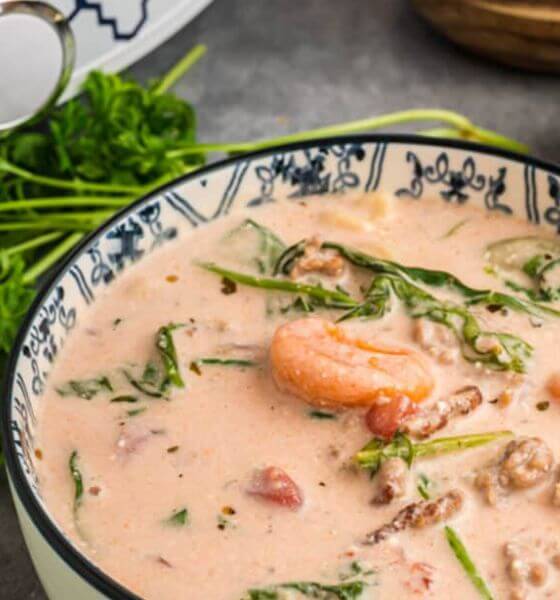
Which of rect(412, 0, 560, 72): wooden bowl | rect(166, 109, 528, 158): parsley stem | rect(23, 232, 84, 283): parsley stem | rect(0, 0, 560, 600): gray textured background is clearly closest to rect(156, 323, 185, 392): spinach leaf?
rect(23, 232, 84, 283): parsley stem

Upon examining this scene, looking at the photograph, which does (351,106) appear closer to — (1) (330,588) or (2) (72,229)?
(2) (72,229)

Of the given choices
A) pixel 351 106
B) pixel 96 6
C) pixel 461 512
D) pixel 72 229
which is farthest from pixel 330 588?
pixel 351 106

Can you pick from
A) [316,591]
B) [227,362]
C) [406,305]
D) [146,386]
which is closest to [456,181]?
[406,305]

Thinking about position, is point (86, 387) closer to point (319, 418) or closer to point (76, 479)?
point (76, 479)

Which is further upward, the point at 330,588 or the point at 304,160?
the point at 304,160

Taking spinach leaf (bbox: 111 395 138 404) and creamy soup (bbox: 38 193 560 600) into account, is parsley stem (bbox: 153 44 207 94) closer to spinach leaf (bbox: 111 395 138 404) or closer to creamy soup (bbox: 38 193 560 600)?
creamy soup (bbox: 38 193 560 600)

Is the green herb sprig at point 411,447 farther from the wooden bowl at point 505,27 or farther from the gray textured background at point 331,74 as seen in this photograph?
the wooden bowl at point 505,27

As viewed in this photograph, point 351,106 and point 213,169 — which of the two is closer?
point 213,169
